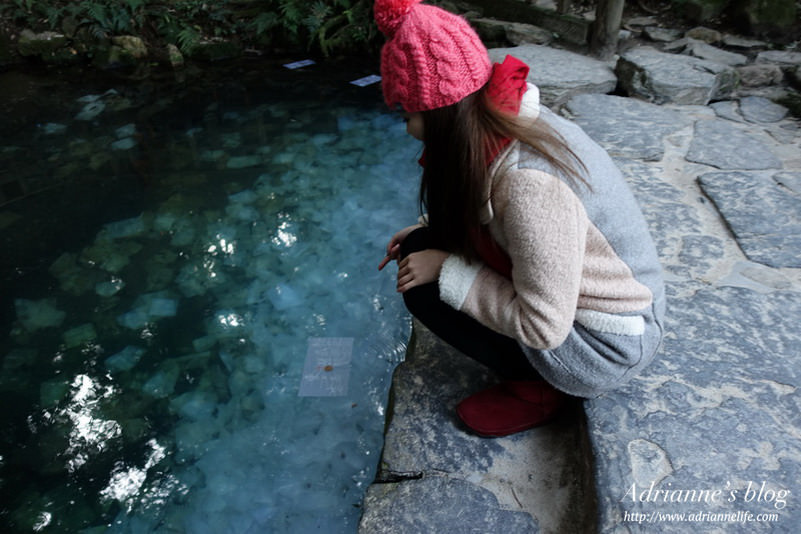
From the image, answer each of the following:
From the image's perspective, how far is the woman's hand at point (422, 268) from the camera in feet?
4.66

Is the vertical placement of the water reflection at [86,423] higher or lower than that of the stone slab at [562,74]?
lower

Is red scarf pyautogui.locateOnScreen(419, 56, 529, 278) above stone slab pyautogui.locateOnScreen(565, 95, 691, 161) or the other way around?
above

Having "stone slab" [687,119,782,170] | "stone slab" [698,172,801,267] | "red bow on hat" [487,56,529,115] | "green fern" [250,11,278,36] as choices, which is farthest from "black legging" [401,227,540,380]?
"green fern" [250,11,278,36]

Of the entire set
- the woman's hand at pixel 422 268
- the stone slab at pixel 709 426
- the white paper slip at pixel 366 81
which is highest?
the woman's hand at pixel 422 268

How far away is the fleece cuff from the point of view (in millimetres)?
1329

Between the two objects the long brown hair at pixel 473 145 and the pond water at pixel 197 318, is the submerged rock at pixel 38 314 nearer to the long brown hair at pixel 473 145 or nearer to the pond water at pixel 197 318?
the pond water at pixel 197 318

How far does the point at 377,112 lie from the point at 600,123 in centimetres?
218

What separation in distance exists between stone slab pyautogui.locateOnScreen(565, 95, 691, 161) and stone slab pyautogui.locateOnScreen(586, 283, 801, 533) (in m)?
1.23

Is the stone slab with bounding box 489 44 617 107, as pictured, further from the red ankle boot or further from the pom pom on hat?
the pom pom on hat

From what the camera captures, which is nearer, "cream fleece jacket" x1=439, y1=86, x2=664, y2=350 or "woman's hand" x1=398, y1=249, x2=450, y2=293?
"cream fleece jacket" x1=439, y1=86, x2=664, y2=350

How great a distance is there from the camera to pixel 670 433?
4.53ft

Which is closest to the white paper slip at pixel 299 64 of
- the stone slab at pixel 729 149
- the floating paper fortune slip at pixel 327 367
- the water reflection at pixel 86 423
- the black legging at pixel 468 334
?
the stone slab at pixel 729 149

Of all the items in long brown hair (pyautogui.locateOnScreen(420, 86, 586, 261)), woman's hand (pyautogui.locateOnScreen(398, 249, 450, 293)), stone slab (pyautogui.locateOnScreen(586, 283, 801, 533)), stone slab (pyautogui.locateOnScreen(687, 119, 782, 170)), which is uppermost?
long brown hair (pyautogui.locateOnScreen(420, 86, 586, 261))

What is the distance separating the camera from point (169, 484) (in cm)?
187
